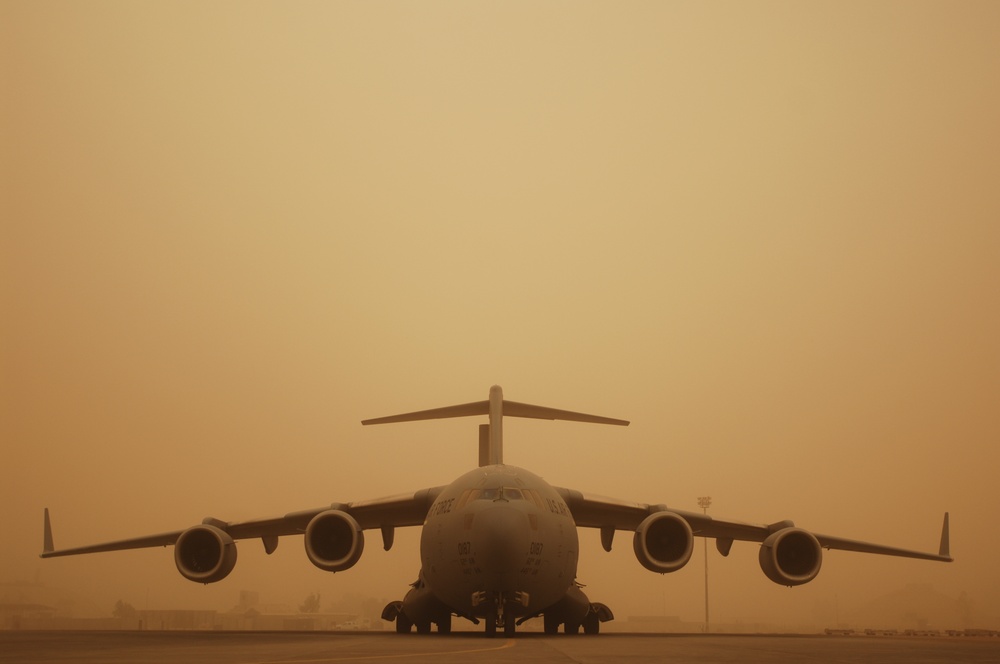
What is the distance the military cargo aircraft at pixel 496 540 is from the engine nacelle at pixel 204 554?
0.02 m

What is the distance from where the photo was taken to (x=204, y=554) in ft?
65.4

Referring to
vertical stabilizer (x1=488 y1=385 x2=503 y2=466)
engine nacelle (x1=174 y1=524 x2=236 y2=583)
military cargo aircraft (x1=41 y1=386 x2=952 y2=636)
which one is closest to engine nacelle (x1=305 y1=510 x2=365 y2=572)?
military cargo aircraft (x1=41 y1=386 x2=952 y2=636)

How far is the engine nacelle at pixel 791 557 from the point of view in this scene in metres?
19.3

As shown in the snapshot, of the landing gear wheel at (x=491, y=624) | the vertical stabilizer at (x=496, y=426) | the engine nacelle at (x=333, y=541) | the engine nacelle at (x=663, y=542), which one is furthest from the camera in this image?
the vertical stabilizer at (x=496, y=426)

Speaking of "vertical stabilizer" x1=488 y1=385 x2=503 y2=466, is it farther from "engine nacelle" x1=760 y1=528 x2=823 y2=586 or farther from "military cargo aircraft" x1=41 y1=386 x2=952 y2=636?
"engine nacelle" x1=760 y1=528 x2=823 y2=586

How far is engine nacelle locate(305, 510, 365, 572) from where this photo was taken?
18.9 metres

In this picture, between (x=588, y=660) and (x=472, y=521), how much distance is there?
24.9 feet

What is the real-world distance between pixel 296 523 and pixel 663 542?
7.98 metres

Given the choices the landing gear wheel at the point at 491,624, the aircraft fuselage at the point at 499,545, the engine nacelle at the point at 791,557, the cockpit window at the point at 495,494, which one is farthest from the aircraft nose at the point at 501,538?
the engine nacelle at the point at 791,557

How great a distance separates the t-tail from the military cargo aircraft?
3cm

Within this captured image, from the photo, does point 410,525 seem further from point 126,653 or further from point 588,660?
point 588,660

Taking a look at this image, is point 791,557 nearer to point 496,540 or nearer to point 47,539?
point 496,540

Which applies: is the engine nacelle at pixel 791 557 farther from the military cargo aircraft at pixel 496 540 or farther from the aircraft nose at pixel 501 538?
the aircraft nose at pixel 501 538

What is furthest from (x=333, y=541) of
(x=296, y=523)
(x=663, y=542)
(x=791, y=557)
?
(x=791, y=557)
